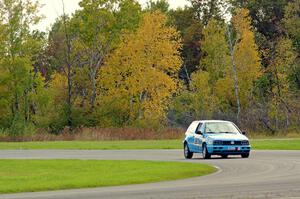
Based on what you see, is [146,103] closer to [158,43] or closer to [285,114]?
[158,43]

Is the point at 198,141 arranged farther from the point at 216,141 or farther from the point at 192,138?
the point at 216,141

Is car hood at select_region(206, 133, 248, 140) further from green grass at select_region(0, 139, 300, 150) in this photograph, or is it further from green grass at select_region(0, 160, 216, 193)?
green grass at select_region(0, 139, 300, 150)

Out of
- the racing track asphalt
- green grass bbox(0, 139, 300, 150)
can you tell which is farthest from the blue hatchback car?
green grass bbox(0, 139, 300, 150)

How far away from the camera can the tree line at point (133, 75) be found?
77625 mm

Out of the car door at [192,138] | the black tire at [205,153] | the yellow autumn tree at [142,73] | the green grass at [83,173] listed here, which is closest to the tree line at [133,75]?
the yellow autumn tree at [142,73]

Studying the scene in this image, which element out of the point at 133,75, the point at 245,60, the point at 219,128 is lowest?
the point at 219,128

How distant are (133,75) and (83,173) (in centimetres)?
5220

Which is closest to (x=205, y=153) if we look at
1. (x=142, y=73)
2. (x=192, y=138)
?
(x=192, y=138)

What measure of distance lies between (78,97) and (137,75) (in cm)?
792

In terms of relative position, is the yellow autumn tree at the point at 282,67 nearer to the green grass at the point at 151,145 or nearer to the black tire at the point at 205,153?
the green grass at the point at 151,145

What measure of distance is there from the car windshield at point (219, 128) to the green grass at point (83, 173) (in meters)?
4.00

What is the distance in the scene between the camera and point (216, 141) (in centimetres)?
3350

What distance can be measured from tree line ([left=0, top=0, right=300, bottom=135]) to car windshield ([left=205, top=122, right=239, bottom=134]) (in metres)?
36.1

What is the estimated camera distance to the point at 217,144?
33562 mm
